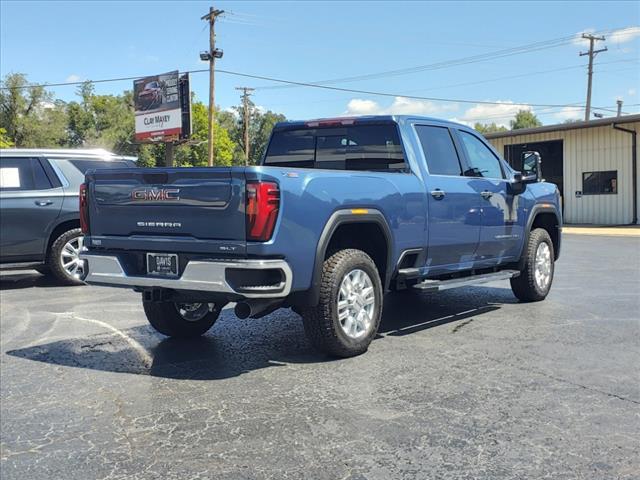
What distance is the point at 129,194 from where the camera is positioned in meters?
5.08

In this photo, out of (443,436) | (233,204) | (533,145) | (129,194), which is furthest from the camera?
(533,145)

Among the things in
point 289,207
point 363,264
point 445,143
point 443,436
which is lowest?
point 443,436

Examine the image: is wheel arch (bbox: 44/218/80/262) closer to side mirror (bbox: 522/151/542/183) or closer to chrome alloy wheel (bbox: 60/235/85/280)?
chrome alloy wheel (bbox: 60/235/85/280)

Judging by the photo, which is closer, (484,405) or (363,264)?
(484,405)

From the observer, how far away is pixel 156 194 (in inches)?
193

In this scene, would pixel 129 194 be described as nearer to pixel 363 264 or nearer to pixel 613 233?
pixel 363 264

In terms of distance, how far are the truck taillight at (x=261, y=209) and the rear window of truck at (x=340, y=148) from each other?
184 centimetres

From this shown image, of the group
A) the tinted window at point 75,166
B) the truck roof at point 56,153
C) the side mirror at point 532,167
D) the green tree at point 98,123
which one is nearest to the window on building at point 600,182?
the side mirror at point 532,167

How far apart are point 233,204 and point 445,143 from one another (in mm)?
2851

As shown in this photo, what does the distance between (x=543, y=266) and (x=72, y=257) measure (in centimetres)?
652

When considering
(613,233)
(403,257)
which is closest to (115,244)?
(403,257)

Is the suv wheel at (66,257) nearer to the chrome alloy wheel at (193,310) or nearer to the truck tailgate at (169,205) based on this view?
the chrome alloy wheel at (193,310)

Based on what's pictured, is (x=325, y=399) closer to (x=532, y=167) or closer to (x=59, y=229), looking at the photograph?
(x=532, y=167)

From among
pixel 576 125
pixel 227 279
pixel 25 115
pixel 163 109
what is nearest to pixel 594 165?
pixel 576 125
